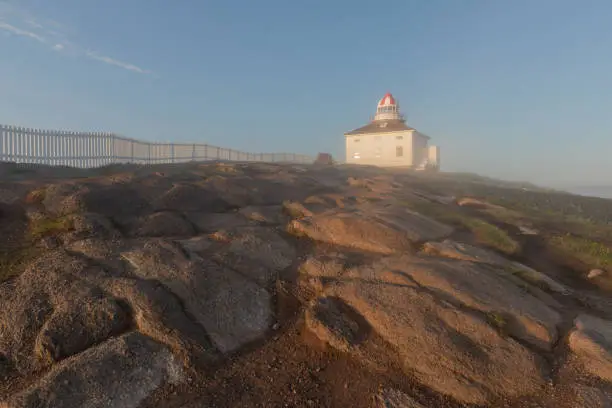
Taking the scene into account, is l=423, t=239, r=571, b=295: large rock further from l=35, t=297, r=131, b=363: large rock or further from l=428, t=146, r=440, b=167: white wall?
l=428, t=146, r=440, b=167: white wall

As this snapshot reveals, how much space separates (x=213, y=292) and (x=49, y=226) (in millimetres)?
4544

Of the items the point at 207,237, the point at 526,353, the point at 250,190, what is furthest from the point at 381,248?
the point at 250,190

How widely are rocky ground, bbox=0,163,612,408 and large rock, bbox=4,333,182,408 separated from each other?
17 millimetres

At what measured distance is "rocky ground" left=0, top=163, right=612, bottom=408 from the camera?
410 centimetres

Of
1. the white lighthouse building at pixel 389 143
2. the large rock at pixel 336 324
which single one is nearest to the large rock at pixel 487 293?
the large rock at pixel 336 324

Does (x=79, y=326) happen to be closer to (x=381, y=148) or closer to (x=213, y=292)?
(x=213, y=292)

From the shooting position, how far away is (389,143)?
134ft

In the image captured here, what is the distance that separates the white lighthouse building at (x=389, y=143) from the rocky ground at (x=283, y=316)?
32.9 m

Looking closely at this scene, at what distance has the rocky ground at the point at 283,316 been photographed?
410cm

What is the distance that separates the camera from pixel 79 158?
19.1 m

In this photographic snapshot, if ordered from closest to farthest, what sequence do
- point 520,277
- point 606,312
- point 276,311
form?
point 276,311 < point 606,312 < point 520,277

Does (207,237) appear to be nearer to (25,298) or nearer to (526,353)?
(25,298)

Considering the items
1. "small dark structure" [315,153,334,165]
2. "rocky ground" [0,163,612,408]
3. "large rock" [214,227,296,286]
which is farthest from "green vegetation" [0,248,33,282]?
"small dark structure" [315,153,334,165]

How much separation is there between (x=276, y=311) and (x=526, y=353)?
11.9 feet
